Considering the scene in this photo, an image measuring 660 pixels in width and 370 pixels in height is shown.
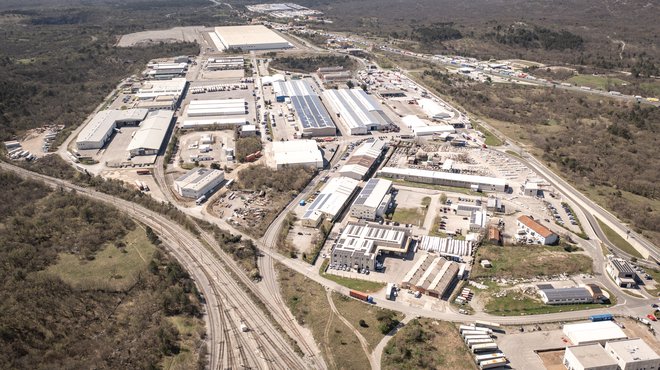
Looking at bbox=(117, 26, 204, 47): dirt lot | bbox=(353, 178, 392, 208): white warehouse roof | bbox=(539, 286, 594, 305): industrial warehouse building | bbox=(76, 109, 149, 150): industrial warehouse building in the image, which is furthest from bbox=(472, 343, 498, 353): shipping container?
bbox=(117, 26, 204, 47): dirt lot

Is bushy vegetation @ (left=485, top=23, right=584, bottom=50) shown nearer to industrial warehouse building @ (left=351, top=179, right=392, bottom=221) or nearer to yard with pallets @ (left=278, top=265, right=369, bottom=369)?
industrial warehouse building @ (left=351, top=179, right=392, bottom=221)

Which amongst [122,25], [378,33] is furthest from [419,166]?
[122,25]

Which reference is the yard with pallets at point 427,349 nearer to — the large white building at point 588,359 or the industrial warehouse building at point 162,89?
the large white building at point 588,359

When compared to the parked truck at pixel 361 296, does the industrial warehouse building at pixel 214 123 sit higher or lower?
lower

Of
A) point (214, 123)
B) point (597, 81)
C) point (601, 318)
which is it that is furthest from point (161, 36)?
point (601, 318)

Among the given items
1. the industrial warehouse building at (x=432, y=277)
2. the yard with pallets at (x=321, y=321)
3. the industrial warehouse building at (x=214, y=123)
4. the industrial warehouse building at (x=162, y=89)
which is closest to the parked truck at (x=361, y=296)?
the yard with pallets at (x=321, y=321)

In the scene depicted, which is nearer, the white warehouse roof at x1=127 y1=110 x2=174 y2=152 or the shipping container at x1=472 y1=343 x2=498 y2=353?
the shipping container at x1=472 y1=343 x2=498 y2=353
